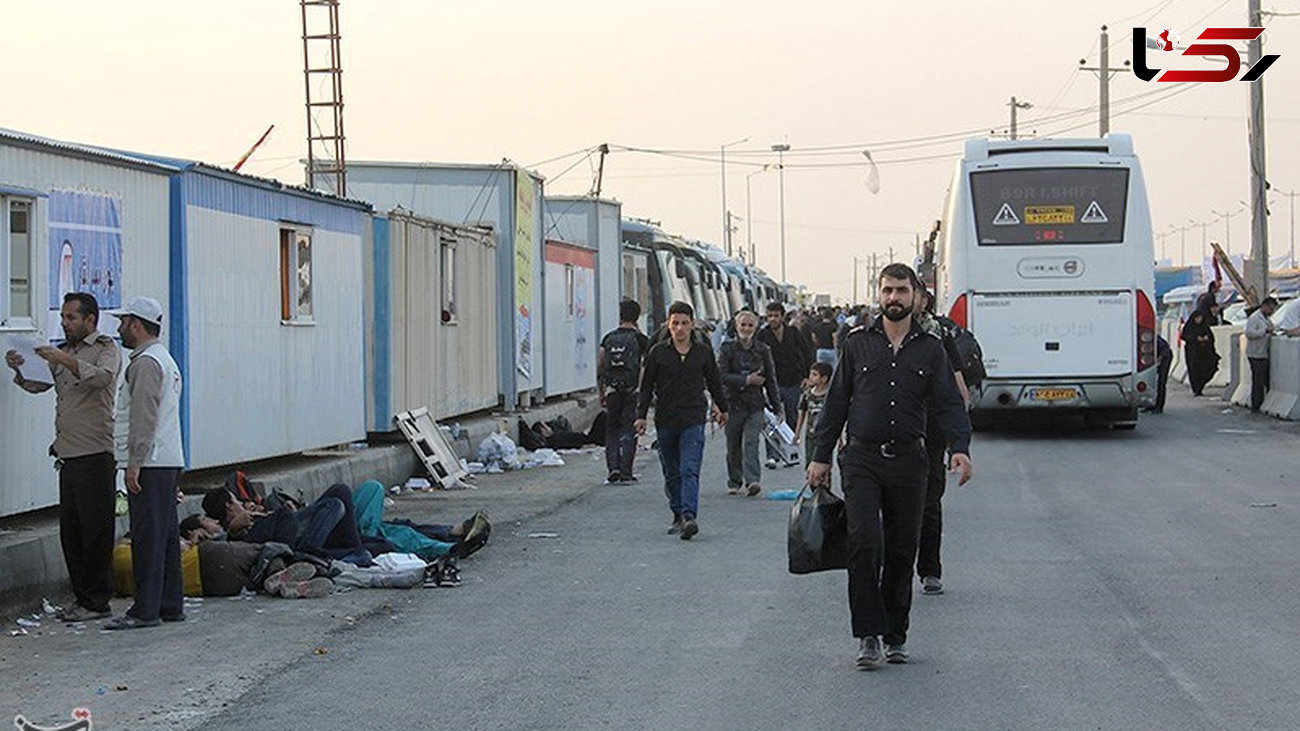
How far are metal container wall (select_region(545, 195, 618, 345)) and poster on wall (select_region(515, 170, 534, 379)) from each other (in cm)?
650

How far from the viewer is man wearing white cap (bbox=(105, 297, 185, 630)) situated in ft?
34.4

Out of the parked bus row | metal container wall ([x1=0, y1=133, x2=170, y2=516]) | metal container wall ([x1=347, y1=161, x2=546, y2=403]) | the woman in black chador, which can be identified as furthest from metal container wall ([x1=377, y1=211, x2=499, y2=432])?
the woman in black chador

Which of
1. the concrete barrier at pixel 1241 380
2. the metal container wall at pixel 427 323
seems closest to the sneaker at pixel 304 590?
the metal container wall at pixel 427 323

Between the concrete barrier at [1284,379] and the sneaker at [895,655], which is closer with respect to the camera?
the sneaker at [895,655]

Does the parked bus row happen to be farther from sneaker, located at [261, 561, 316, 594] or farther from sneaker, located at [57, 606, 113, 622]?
sneaker, located at [57, 606, 113, 622]

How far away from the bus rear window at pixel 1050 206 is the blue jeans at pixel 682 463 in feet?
34.8

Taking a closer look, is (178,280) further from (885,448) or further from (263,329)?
(885,448)

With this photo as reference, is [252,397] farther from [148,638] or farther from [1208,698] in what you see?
[1208,698]

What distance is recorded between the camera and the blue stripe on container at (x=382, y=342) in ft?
67.4

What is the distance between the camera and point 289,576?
11.9m

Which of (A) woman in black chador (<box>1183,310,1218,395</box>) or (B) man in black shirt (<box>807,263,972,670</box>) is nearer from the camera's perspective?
(B) man in black shirt (<box>807,263,972,670</box>)

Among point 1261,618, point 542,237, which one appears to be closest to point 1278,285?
point 542,237

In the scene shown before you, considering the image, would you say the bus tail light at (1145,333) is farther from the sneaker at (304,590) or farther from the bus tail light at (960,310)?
the sneaker at (304,590)

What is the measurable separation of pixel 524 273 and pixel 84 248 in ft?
47.9
